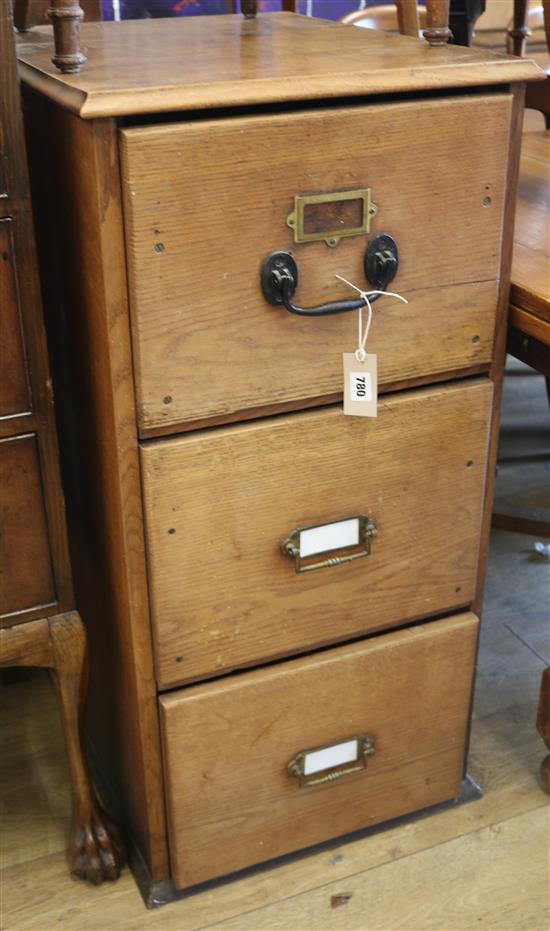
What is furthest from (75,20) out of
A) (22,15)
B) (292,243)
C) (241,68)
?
(22,15)

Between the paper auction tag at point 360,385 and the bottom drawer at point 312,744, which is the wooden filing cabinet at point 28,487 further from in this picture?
the paper auction tag at point 360,385

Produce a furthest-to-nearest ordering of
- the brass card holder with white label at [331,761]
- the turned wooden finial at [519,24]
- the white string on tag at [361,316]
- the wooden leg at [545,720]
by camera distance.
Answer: the turned wooden finial at [519,24]
the wooden leg at [545,720]
the brass card holder with white label at [331,761]
the white string on tag at [361,316]

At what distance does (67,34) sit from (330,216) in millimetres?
294

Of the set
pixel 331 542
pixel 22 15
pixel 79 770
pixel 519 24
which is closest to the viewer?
pixel 331 542

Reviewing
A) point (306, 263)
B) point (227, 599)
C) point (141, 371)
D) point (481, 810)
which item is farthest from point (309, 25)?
point (481, 810)

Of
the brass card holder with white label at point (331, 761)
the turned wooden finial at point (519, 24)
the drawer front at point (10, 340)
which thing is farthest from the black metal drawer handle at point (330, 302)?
the turned wooden finial at point (519, 24)

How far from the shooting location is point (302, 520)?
1.16 metres

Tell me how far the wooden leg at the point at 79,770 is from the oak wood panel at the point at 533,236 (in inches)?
23.9

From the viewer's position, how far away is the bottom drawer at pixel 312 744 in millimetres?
1220

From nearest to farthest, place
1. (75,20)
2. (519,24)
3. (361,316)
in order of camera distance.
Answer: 1. (75,20)
2. (361,316)
3. (519,24)

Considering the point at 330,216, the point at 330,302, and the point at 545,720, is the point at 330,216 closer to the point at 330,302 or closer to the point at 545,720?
the point at 330,302

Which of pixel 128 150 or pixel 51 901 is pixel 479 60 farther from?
pixel 51 901

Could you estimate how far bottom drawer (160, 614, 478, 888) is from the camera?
122cm

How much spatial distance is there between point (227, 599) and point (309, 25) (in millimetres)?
752
